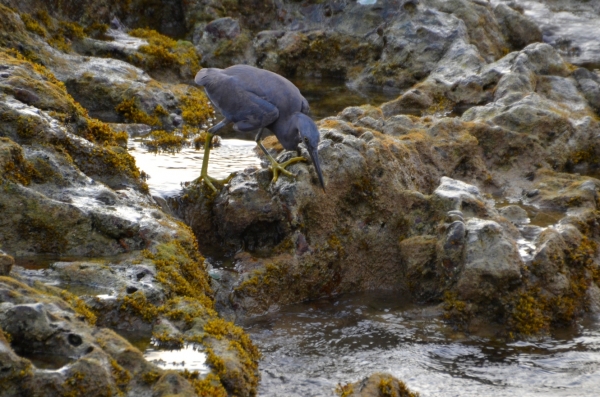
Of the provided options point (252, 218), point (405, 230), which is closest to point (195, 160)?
point (252, 218)

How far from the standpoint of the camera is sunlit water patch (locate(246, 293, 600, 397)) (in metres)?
4.85

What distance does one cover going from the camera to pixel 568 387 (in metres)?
4.89

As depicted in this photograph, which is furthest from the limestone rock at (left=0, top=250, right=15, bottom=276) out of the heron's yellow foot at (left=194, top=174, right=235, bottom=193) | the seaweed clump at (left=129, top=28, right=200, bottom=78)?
the seaweed clump at (left=129, top=28, right=200, bottom=78)

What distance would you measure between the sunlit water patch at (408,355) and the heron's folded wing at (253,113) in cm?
197

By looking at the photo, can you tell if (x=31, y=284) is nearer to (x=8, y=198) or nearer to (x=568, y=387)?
(x=8, y=198)

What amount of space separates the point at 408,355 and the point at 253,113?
3034 mm

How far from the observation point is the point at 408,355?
5.30 metres

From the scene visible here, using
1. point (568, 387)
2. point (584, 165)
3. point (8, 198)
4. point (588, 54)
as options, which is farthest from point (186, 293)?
point (588, 54)

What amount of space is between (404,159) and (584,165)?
3338 millimetres

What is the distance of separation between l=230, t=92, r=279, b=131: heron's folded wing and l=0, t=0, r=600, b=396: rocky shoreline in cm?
61

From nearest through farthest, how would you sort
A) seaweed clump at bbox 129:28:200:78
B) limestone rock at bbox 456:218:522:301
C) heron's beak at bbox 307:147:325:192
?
limestone rock at bbox 456:218:522:301 < heron's beak at bbox 307:147:325:192 < seaweed clump at bbox 129:28:200:78

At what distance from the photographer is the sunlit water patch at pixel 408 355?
4848 mm

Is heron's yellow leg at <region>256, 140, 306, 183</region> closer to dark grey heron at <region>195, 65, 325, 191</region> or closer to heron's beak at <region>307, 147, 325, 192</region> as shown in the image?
dark grey heron at <region>195, 65, 325, 191</region>

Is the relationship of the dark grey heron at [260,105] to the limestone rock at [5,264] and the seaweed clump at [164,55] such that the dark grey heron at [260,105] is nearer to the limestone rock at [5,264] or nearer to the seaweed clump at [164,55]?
the limestone rock at [5,264]
